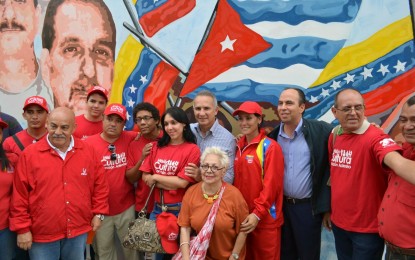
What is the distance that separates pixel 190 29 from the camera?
4.45 meters

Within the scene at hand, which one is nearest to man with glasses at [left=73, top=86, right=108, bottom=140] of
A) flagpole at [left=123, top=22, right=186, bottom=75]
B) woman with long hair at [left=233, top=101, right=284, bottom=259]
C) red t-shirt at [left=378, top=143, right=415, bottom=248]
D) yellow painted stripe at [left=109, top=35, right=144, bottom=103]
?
yellow painted stripe at [left=109, top=35, right=144, bottom=103]

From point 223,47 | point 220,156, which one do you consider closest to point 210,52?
point 223,47

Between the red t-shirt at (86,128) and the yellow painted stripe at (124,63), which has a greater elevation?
the yellow painted stripe at (124,63)

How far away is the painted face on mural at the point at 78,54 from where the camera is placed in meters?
4.70

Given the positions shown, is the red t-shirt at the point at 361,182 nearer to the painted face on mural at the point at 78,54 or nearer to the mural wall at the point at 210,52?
the mural wall at the point at 210,52

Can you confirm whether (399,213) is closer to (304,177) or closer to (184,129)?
(304,177)

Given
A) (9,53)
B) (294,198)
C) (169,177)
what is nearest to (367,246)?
(294,198)

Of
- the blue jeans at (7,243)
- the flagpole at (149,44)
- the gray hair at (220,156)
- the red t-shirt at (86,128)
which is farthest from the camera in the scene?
the flagpole at (149,44)

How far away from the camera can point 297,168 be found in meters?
3.40

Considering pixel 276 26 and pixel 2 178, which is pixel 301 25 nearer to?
pixel 276 26

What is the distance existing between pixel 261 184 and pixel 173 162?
2.61ft

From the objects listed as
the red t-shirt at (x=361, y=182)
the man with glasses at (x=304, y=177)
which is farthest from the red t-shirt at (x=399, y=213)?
the man with glasses at (x=304, y=177)

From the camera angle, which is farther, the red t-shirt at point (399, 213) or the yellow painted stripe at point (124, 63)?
the yellow painted stripe at point (124, 63)

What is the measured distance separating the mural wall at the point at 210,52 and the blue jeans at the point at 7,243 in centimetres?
196
